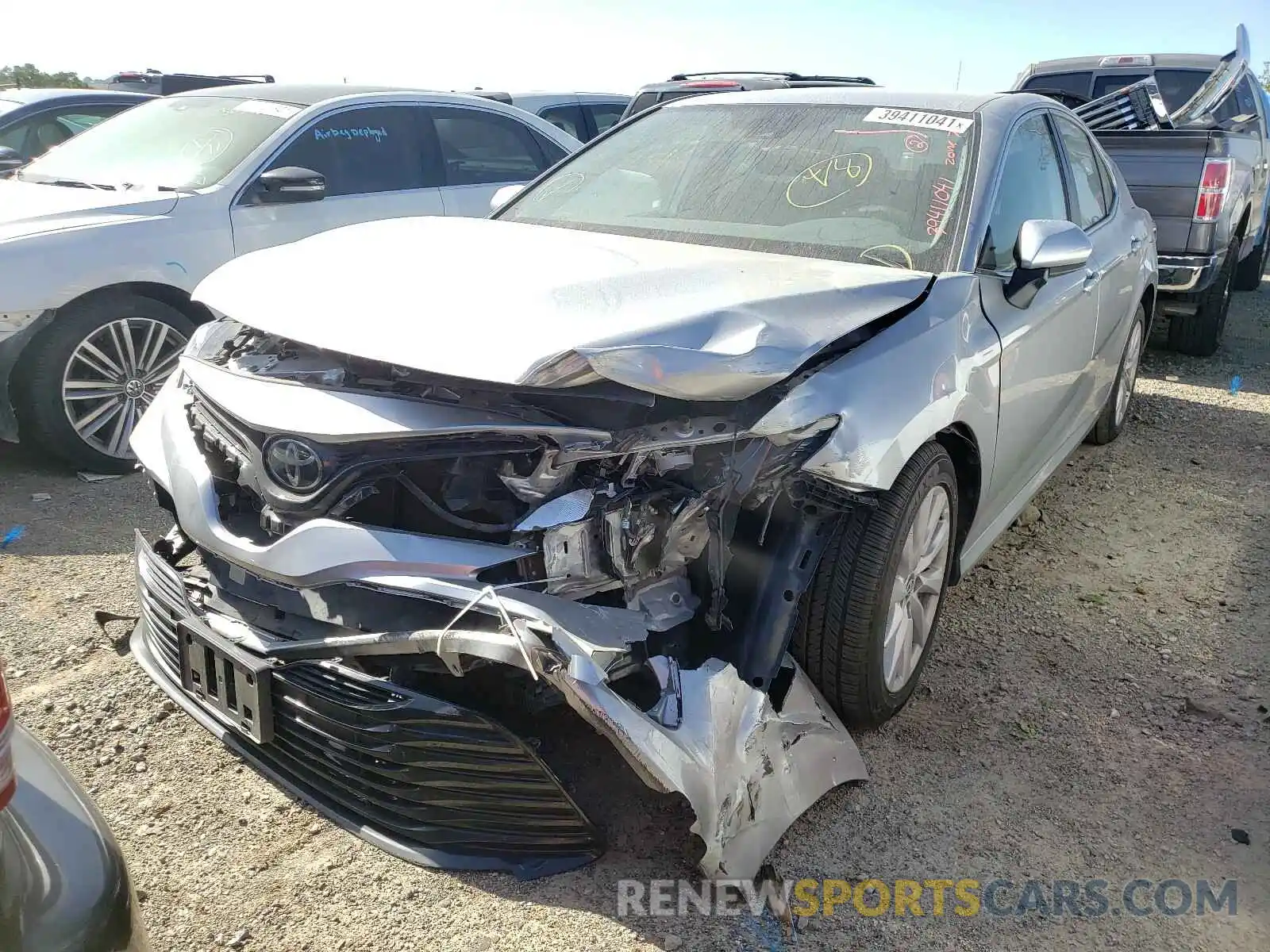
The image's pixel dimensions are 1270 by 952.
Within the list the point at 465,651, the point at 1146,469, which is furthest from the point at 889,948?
the point at 1146,469

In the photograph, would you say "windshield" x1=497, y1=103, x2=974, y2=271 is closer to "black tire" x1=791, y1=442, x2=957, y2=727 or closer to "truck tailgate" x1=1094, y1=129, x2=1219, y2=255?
"black tire" x1=791, y1=442, x2=957, y2=727

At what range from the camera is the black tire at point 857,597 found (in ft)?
8.16

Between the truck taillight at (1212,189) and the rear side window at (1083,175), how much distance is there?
2.34 m

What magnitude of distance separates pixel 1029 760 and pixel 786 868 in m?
0.86

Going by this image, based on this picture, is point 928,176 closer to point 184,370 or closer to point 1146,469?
point 184,370

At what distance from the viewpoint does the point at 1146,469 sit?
5.13m

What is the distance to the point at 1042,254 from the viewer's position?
293 centimetres

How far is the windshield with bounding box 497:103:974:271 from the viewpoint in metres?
3.06

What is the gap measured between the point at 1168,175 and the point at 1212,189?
0.27m

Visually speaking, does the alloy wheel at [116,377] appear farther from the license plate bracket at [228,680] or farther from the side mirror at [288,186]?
the license plate bracket at [228,680]

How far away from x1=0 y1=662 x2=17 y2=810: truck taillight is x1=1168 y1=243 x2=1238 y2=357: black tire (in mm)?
7699

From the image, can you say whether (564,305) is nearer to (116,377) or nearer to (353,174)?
(116,377)

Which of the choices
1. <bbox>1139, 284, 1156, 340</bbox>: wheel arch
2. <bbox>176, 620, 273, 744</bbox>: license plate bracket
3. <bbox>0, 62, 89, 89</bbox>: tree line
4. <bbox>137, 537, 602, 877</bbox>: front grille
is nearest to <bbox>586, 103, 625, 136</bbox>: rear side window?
<bbox>1139, 284, 1156, 340</bbox>: wheel arch

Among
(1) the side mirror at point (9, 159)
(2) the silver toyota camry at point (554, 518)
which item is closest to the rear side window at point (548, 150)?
(1) the side mirror at point (9, 159)
